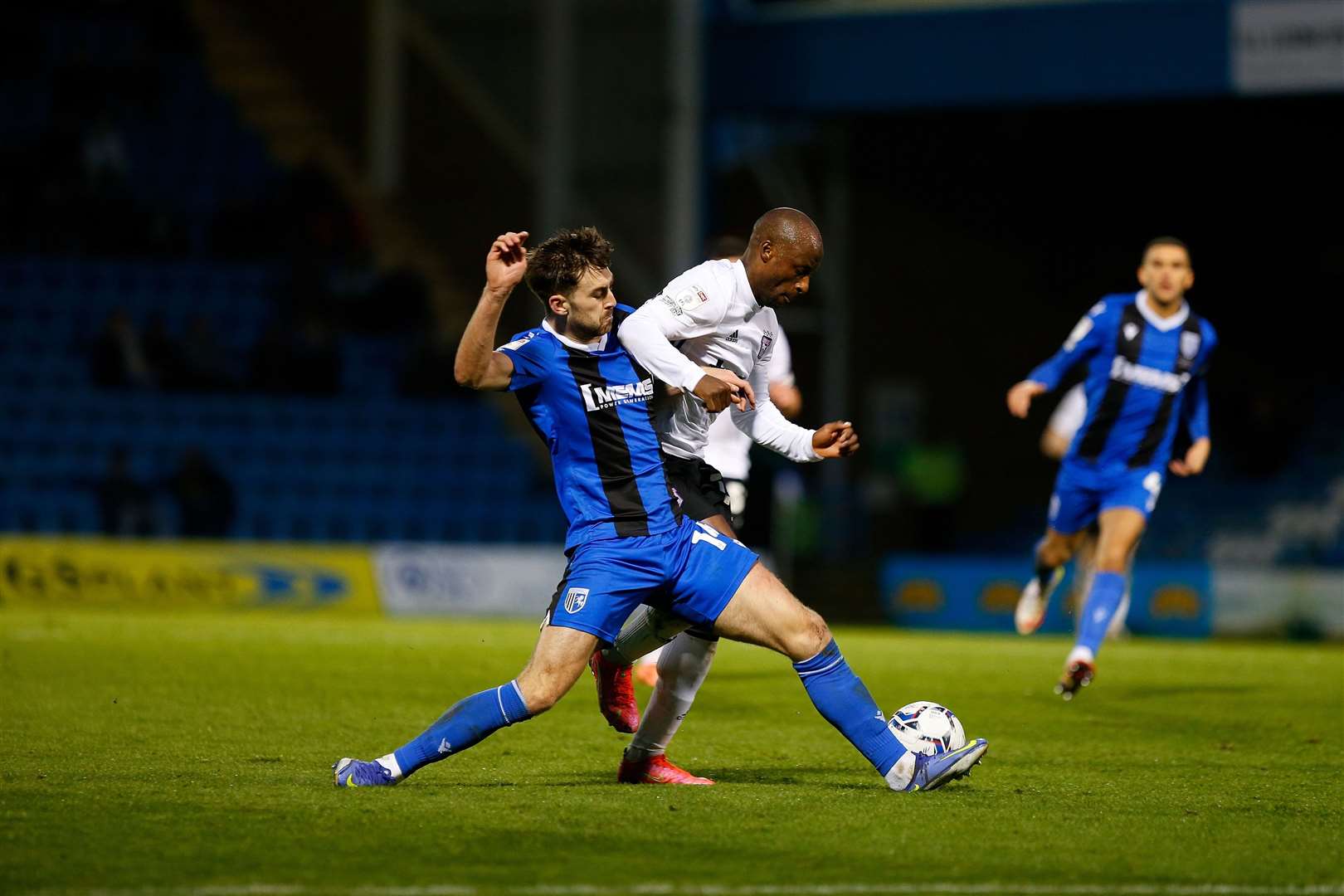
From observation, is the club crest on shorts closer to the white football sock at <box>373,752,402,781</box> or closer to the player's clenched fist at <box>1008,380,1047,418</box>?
the white football sock at <box>373,752,402,781</box>

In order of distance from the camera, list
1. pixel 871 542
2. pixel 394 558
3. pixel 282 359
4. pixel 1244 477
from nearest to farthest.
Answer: pixel 394 558 < pixel 282 359 < pixel 1244 477 < pixel 871 542

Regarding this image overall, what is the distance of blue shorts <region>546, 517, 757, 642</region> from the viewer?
6.24m

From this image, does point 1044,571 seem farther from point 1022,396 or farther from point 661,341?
point 661,341

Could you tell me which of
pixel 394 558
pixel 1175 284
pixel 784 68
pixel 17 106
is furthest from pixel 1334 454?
pixel 17 106

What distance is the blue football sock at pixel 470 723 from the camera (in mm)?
6160

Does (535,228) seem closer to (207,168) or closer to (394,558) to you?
(207,168)

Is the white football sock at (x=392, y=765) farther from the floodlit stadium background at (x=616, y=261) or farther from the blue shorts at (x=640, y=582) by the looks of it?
the floodlit stadium background at (x=616, y=261)

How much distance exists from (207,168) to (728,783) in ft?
63.5

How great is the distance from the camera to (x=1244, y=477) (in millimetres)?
23125

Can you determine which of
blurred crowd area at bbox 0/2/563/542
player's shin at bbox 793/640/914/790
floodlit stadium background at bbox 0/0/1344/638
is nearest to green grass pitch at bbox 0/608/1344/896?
player's shin at bbox 793/640/914/790

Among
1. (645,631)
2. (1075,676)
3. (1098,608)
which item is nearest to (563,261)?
(645,631)

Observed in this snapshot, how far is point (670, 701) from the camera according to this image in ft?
22.2

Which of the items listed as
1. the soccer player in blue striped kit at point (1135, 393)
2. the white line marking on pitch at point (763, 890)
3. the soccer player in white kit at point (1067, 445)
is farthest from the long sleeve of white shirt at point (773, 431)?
the soccer player in white kit at point (1067, 445)

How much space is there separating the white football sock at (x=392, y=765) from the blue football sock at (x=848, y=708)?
1407mm
